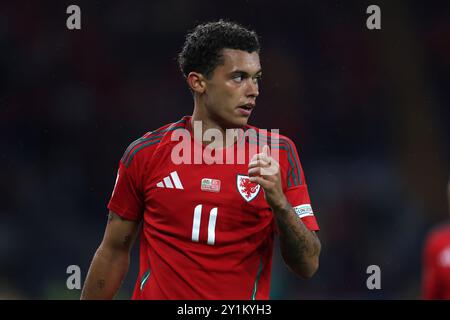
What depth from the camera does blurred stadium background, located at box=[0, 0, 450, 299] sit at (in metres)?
7.77

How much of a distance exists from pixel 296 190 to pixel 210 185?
41 centimetres

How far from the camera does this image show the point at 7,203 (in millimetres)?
7996

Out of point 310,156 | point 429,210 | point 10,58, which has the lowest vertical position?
point 429,210

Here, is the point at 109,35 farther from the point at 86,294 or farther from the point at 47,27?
the point at 86,294

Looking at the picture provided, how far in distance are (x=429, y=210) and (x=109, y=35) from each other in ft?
14.0

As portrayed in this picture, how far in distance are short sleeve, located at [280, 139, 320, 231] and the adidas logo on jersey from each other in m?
0.51

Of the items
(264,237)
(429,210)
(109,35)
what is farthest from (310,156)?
(264,237)

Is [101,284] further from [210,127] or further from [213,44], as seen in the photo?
[213,44]

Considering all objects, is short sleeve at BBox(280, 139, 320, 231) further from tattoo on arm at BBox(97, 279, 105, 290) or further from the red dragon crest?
tattoo on arm at BBox(97, 279, 105, 290)

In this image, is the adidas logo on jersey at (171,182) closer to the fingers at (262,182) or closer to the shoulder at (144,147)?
the shoulder at (144,147)

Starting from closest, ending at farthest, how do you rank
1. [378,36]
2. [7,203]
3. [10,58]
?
[7,203]
[10,58]
[378,36]

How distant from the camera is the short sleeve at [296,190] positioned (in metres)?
3.53

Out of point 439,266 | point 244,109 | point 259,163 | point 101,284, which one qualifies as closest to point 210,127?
point 244,109

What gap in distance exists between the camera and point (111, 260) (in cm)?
375
